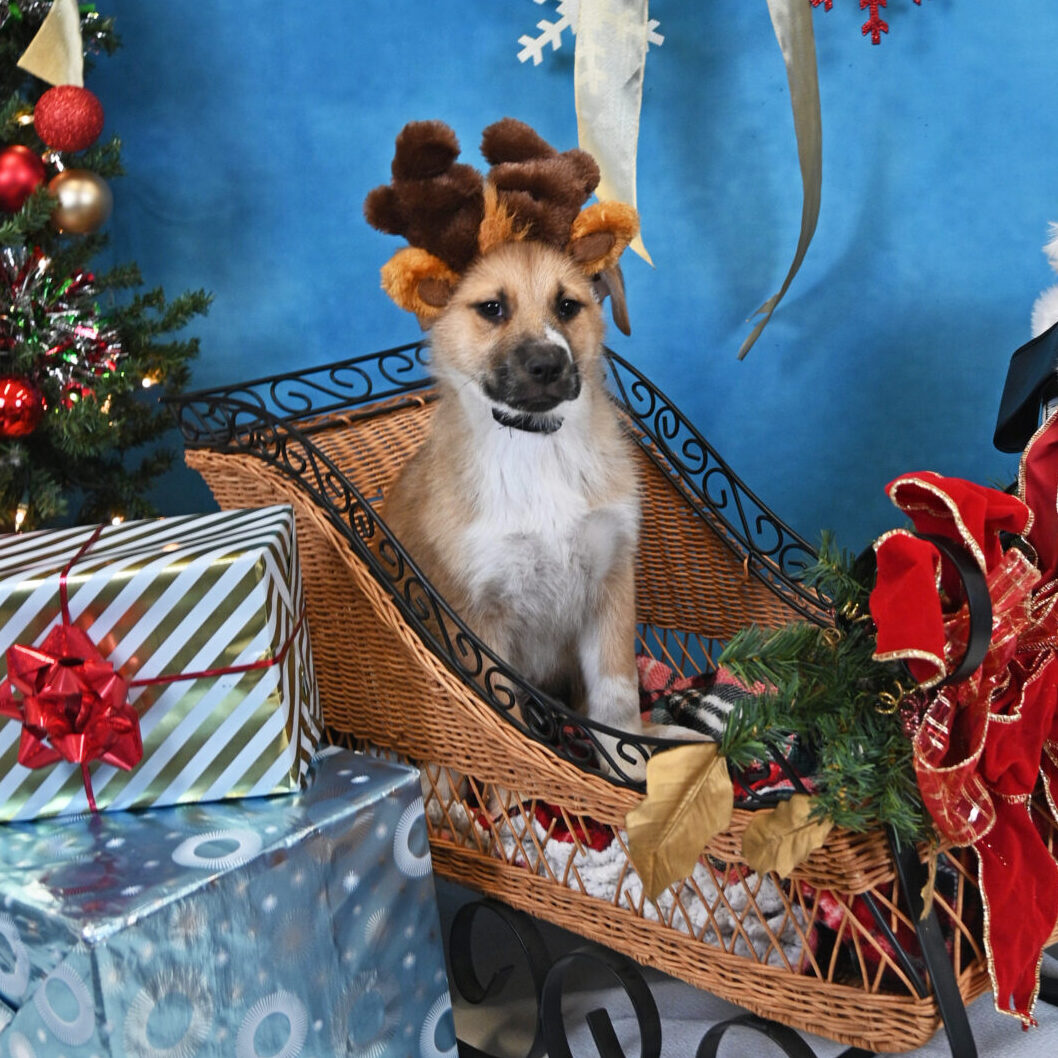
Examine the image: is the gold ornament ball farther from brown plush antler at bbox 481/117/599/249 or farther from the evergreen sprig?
the evergreen sprig

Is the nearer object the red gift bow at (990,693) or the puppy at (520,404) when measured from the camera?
the red gift bow at (990,693)

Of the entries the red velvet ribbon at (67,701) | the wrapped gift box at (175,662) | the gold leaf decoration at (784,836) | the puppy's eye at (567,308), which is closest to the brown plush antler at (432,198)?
the puppy's eye at (567,308)

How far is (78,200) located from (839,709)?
167 centimetres

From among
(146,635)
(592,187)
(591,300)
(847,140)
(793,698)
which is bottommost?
(793,698)

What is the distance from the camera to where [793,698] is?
952mm

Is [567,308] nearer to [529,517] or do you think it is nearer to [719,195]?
[529,517]

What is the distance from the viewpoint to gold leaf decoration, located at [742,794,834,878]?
91 cm

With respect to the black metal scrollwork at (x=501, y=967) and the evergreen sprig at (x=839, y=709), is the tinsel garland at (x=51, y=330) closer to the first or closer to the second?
the black metal scrollwork at (x=501, y=967)

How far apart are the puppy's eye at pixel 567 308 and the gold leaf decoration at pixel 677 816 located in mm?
679

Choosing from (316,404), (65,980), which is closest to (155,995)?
(65,980)

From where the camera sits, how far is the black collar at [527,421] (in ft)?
4.41

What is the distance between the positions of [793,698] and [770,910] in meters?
0.32

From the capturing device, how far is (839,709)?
96 cm

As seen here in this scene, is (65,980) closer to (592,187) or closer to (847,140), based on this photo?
(592,187)
